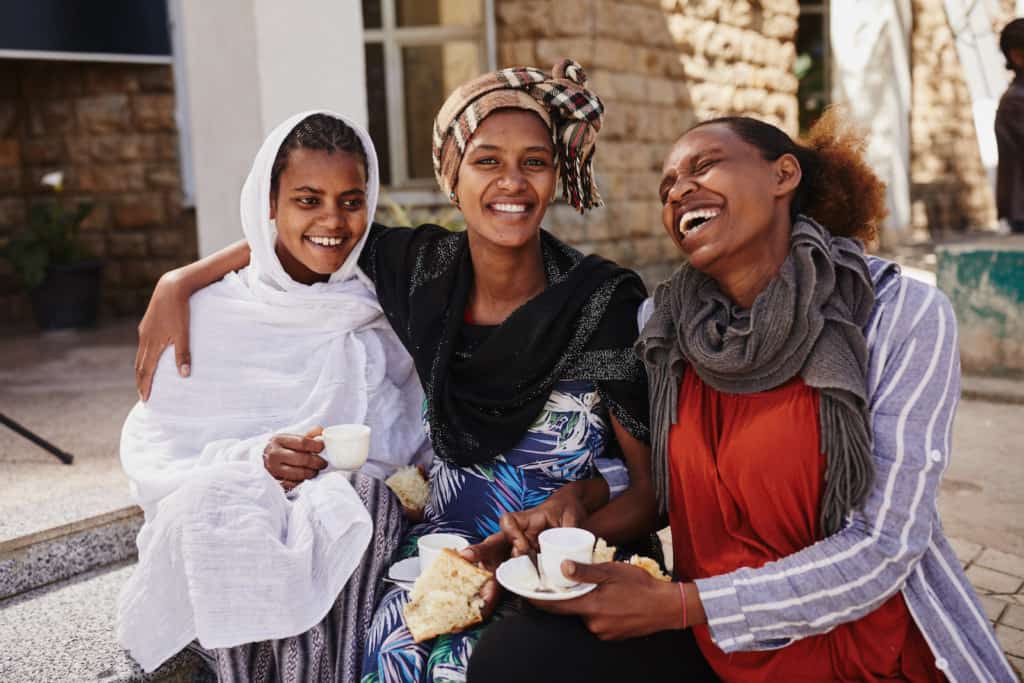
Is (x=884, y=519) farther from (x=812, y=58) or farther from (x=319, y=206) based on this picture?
(x=812, y=58)

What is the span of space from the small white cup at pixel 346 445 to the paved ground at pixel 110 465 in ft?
4.60

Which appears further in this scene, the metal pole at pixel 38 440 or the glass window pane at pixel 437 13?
the glass window pane at pixel 437 13

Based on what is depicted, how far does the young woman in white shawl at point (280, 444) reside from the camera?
7.66ft

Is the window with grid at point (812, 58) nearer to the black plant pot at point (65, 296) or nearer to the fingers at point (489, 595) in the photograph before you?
the black plant pot at point (65, 296)

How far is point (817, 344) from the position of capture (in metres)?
1.93

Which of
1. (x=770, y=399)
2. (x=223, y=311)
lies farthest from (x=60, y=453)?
(x=770, y=399)

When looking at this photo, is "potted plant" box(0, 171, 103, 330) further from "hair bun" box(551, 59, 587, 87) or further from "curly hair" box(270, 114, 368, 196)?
"hair bun" box(551, 59, 587, 87)

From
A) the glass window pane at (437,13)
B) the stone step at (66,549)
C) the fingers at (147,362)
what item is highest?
the glass window pane at (437,13)

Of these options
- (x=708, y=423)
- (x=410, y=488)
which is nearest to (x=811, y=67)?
(x=410, y=488)

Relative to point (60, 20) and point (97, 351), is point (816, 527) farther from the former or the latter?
point (60, 20)

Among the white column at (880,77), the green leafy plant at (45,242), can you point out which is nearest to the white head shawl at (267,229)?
the green leafy plant at (45,242)

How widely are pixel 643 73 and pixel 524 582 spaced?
22.7 feet

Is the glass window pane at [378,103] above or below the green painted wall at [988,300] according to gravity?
above

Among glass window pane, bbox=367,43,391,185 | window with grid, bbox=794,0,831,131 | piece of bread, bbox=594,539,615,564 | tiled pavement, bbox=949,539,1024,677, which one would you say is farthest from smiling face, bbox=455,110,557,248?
window with grid, bbox=794,0,831,131
